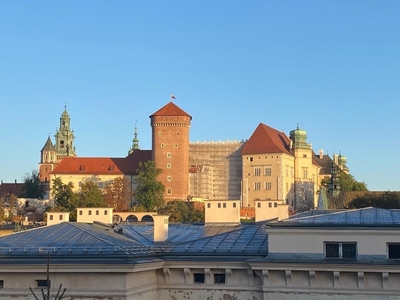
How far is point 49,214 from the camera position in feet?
79.8

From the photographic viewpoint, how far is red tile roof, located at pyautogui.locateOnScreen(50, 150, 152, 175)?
13425 centimetres

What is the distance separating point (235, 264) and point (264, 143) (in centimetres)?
11247

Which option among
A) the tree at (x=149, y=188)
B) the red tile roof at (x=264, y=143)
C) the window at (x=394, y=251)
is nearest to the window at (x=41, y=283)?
the window at (x=394, y=251)

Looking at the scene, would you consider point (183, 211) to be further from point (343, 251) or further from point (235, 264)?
point (343, 251)

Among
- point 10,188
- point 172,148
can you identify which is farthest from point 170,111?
point 10,188

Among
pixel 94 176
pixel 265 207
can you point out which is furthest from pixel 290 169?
pixel 265 207

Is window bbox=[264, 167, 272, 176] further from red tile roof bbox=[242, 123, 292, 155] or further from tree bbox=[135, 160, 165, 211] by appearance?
tree bbox=[135, 160, 165, 211]

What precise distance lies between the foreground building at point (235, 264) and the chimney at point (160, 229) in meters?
1.16

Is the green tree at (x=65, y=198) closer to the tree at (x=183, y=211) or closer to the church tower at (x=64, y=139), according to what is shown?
the tree at (x=183, y=211)

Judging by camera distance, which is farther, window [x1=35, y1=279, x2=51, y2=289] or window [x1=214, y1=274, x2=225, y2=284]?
window [x1=214, y1=274, x2=225, y2=284]

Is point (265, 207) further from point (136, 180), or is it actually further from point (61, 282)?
point (136, 180)

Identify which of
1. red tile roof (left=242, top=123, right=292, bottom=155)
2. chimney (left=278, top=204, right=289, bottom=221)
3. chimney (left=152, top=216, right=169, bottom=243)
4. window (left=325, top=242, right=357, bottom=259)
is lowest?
A: window (left=325, top=242, right=357, bottom=259)

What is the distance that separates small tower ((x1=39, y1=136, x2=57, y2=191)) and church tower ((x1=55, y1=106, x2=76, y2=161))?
4.69 feet

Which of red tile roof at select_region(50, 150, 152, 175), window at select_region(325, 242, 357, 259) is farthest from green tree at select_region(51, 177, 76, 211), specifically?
window at select_region(325, 242, 357, 259)
